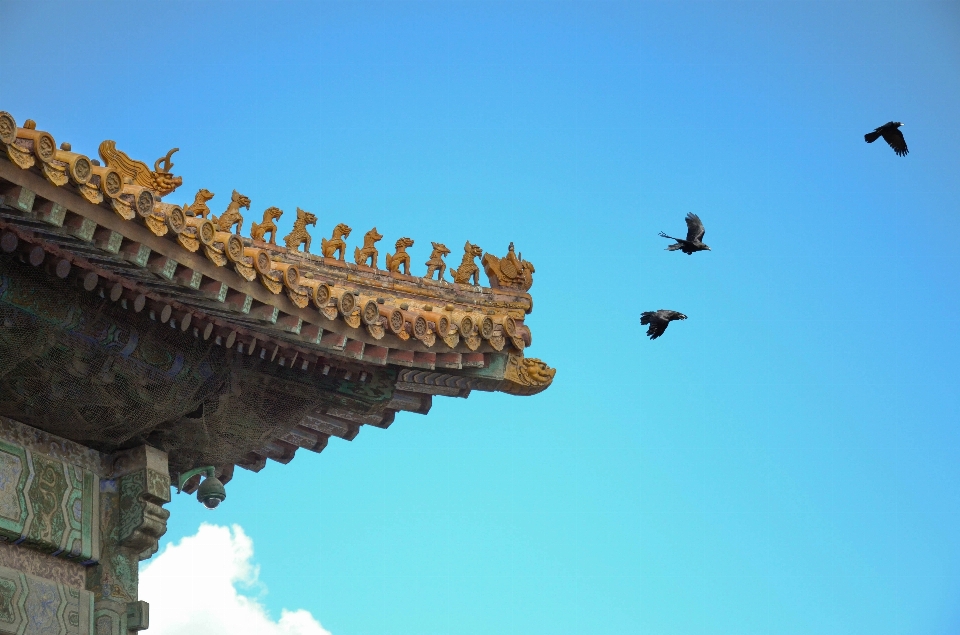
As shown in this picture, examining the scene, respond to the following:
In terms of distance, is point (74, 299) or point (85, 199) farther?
point (74, 299)

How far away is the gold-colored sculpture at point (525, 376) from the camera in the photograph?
13.9 meters

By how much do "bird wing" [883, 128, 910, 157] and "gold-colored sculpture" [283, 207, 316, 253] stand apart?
249 inches

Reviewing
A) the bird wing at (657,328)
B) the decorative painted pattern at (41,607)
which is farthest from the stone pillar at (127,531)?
the bird wing at (657,328)

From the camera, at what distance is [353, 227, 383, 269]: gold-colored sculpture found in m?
13.9

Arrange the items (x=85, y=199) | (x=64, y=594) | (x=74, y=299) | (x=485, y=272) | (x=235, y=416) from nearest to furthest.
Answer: (x=85, y=199) < (x=74, y=299) < (x=64, y=594) < (x=235, y=416) < (x=485, y=272)

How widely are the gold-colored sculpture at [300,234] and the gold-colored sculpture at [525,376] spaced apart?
225cm

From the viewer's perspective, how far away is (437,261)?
1438 cm

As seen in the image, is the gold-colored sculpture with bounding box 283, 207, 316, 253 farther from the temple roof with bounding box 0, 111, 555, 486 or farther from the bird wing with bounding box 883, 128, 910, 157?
the bird wing with bounding box 883, 128, 910, 157

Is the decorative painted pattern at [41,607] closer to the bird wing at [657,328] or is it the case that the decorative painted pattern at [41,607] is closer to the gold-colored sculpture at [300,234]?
the gold-colored sculpture at [300,234]

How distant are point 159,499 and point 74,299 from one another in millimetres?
2428

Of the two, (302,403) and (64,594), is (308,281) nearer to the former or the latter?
(302,403)

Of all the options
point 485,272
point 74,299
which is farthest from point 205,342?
point 485,272

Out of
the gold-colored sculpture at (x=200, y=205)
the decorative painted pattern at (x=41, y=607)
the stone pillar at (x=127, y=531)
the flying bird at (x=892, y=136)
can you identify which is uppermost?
the flying bird at (x=892, y=136)

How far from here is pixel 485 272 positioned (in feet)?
48.4
